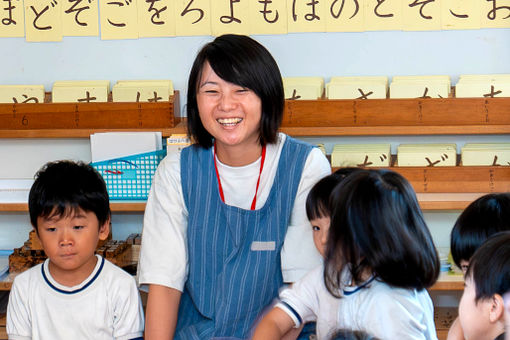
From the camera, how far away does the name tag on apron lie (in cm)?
189

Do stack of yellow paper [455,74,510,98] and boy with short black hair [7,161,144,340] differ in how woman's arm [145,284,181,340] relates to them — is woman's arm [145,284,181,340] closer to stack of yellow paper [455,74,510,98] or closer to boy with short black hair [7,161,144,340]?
boy with short black hair [7,161,144,340]

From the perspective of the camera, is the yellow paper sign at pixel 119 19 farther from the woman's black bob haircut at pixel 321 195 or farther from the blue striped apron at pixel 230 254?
the woman's black bob haircut at pixel 321 195

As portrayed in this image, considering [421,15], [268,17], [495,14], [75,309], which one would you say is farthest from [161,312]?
[495,14]

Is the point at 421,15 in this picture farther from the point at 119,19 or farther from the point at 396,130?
the point at 119,19

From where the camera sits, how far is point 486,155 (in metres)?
2.62

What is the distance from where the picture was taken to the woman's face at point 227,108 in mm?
1846

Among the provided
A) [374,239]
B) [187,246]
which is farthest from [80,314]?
[374,239]

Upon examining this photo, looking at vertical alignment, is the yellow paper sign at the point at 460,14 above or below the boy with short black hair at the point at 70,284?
above

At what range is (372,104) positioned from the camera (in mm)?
2619

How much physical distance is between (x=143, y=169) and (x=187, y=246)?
77cm

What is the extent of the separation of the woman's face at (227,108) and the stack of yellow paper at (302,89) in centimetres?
78

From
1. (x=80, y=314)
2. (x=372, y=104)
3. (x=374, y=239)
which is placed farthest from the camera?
(x=372, y=104)

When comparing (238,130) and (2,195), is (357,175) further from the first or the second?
(2,195)

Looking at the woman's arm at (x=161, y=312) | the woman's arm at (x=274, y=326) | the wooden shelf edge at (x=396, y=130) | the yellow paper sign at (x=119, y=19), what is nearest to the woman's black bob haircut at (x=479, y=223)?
the woman's arm at (x=274, y=326)
